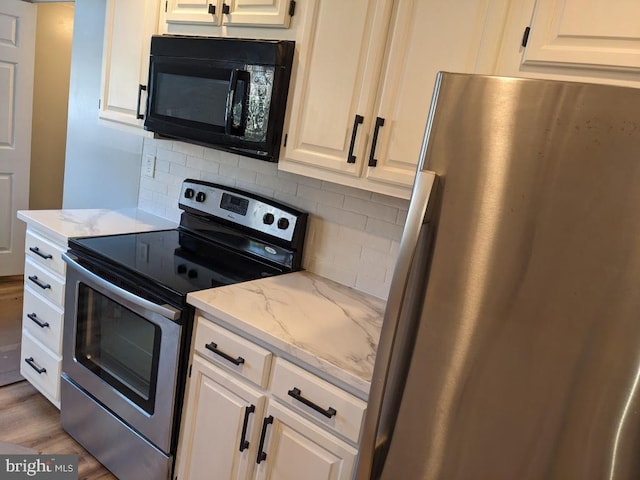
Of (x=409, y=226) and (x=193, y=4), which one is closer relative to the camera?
(x=409, y=226)

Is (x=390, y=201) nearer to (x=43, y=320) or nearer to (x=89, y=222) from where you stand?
A: (x=89, y=222)

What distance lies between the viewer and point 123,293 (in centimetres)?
182

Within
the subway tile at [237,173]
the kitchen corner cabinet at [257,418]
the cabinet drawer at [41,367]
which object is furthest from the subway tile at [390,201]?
the cabinet drawer at [41,367]

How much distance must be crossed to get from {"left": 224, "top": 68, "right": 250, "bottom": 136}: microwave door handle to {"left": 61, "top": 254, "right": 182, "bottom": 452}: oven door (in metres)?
0.71

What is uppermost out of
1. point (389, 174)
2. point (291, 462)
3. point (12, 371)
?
point (389, 174)

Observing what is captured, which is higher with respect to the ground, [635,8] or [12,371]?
[635,8]

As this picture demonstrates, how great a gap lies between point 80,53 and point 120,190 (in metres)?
0.92

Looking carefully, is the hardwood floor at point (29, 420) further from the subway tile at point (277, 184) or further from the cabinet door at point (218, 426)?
the subway tile at point (277, 184)

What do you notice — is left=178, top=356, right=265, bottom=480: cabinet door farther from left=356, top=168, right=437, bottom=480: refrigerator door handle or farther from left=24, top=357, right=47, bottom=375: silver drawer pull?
left=24, top=357, right=47, bottom=375: silver drawer pull

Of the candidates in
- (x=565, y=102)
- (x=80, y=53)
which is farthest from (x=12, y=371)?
(x=565, y=102)

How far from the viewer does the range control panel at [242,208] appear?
2105mm

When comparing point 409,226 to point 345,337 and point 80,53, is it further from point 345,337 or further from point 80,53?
point 80,53

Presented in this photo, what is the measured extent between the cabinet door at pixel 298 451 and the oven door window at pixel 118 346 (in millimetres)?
523

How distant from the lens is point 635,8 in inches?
44.8
